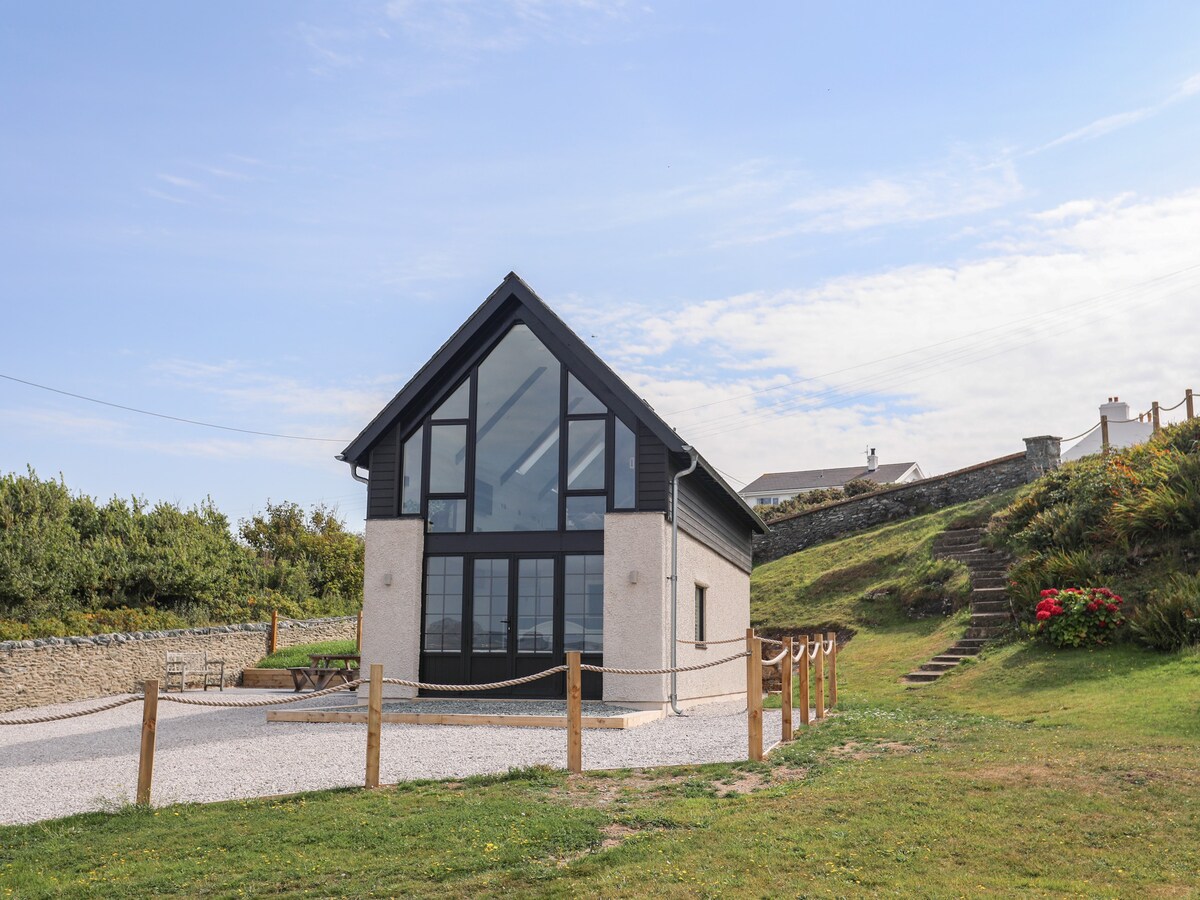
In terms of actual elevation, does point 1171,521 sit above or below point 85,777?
above

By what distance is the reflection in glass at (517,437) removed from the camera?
53.5ft

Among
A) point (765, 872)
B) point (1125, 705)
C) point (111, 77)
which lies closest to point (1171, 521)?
point (1125, 705)

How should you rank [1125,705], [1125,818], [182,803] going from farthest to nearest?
[1125,705], [182,803], [1125,818]

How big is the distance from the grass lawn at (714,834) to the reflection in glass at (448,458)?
791 centimetres

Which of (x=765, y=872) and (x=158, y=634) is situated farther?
(x=158, y=634)

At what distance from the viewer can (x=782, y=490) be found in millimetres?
69438

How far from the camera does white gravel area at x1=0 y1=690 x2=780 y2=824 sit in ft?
30.9

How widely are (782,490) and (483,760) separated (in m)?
60.5

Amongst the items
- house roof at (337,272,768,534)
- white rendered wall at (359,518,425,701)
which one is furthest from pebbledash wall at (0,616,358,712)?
house roof at (337,272,768,534)

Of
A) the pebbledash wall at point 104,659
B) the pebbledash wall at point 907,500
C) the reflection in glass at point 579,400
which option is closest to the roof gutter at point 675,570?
the reflection in glass at point 579,400

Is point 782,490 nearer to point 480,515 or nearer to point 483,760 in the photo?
point 480,515

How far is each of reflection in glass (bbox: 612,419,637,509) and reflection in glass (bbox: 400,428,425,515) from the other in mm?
3253

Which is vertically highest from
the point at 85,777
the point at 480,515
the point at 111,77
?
the point at 111,77

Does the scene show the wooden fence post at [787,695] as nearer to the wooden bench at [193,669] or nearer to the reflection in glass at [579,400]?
the reflection in glass at [579,400]
